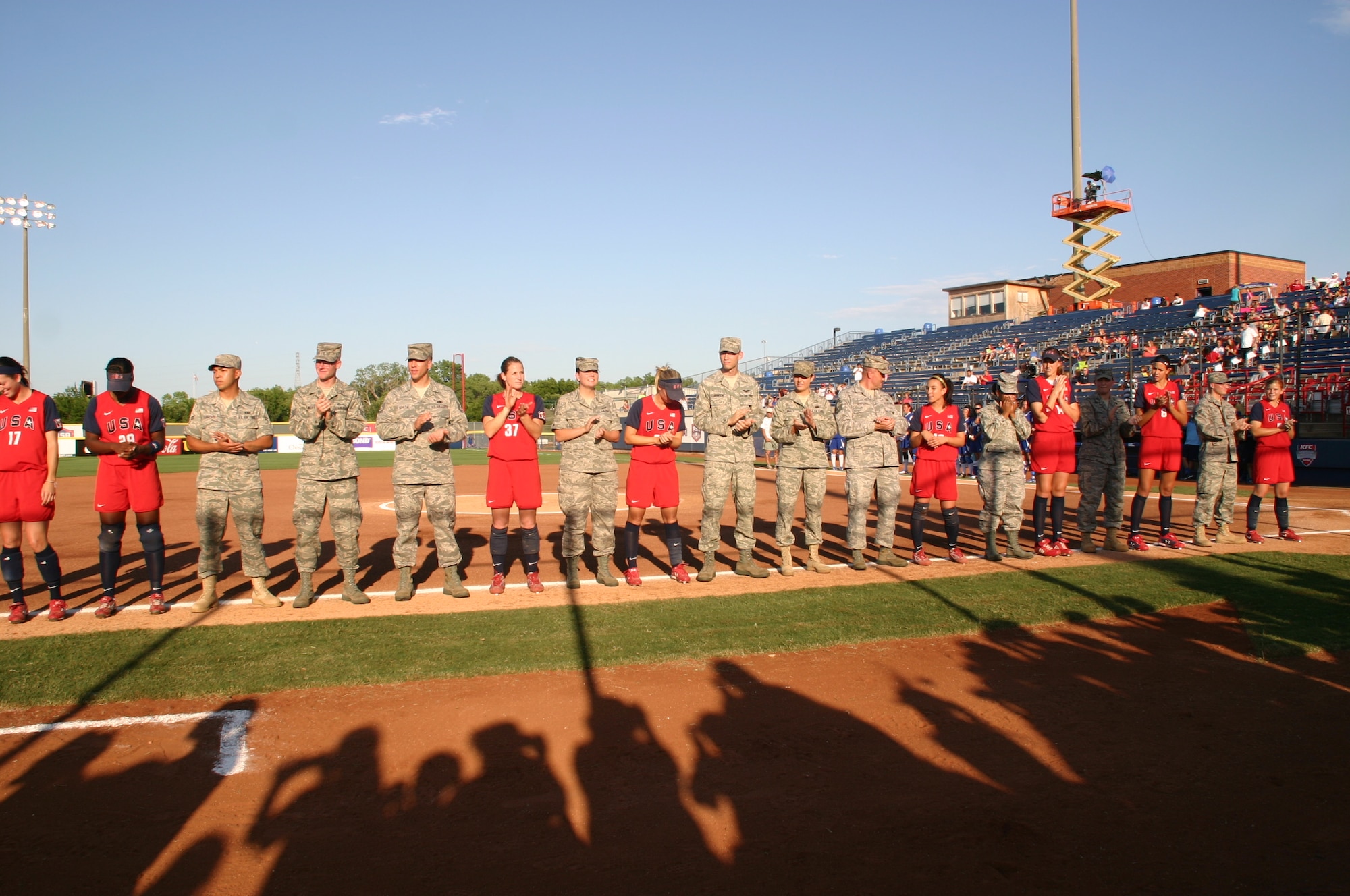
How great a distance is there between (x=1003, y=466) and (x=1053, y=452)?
25.2 inches

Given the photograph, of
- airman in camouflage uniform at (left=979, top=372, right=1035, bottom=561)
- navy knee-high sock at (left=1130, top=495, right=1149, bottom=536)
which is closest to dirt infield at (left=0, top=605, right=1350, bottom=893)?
airman in camouflage uniform at (left=979, top=372, right=1035, bottom=561)

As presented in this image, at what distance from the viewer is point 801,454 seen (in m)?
8.81

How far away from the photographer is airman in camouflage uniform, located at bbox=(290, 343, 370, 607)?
7.39 metres

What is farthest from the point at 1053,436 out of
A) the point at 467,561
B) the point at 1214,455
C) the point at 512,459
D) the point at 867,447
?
the point at 467,561

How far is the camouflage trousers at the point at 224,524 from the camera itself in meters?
7.36

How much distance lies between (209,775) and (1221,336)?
30824 mm

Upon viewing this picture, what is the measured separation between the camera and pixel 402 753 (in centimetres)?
438

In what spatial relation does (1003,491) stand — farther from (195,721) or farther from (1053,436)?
(195,721)

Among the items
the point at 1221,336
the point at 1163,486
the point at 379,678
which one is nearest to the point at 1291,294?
the point at 1221,336

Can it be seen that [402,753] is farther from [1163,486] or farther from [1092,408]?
[1163,486]

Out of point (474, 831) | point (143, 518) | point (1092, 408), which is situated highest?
point (1092, 408)

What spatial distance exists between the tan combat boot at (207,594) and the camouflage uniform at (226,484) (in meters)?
0.05

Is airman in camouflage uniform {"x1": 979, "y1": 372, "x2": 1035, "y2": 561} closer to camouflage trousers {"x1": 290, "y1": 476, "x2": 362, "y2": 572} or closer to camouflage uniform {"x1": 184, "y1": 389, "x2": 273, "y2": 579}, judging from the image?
camouflage trousers {"x1": 290, "y1": 476, "x2": 362, "y2": 572}

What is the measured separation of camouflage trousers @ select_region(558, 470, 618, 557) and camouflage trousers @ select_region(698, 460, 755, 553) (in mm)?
986
